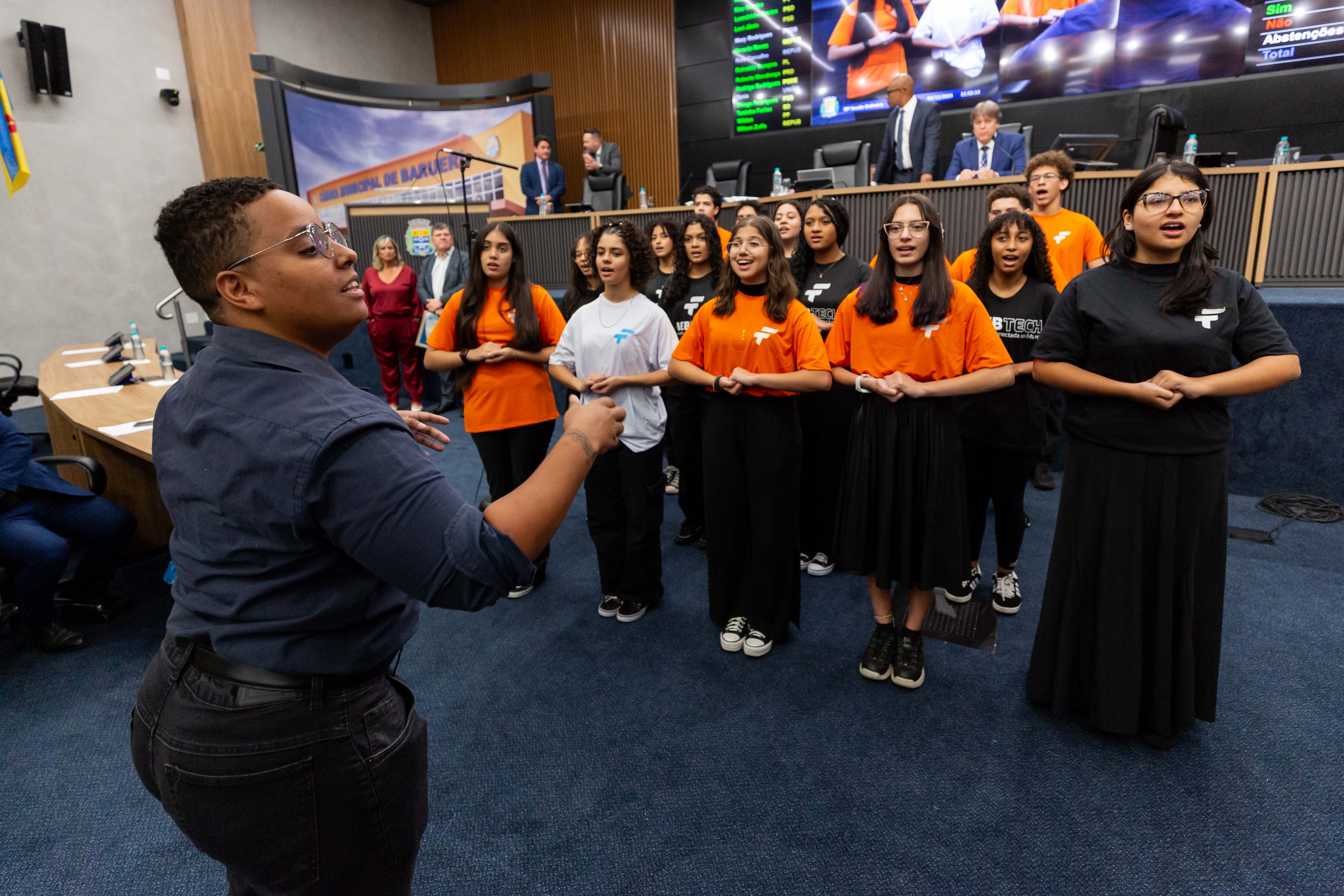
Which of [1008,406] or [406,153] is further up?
[406,153]

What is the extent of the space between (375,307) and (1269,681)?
5920mm

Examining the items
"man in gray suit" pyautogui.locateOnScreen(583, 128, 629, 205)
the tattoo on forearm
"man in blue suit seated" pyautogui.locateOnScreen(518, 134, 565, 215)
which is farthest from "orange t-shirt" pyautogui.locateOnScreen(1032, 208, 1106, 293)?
"man in blue suit seated" pyautogui.locateOnScreen(518, 134, 565, 215)

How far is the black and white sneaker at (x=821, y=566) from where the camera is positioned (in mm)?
3102

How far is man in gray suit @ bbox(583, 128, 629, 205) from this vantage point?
7102 millimetres

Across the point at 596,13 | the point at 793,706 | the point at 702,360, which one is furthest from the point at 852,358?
the point at 596,13

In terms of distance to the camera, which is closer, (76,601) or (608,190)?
(76,601)

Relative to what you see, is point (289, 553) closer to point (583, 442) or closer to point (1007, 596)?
point (583, 442)

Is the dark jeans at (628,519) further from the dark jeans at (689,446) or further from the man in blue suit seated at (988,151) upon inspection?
the man in blue suit seated at (988,151)

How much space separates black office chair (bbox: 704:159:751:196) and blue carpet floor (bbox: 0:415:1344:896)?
5263 millimetres

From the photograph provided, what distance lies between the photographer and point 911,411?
7.07ft

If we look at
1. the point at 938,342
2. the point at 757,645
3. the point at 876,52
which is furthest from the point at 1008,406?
the point at 876,52

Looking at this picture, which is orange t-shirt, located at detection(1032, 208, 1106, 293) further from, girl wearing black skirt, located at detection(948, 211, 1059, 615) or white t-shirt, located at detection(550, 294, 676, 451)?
white t-shirt, located at detection(550, 294, 676, 451)

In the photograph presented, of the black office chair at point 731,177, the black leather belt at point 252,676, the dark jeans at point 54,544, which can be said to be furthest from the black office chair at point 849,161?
the black leather belt at point 252,676

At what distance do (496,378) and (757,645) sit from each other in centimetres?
142
